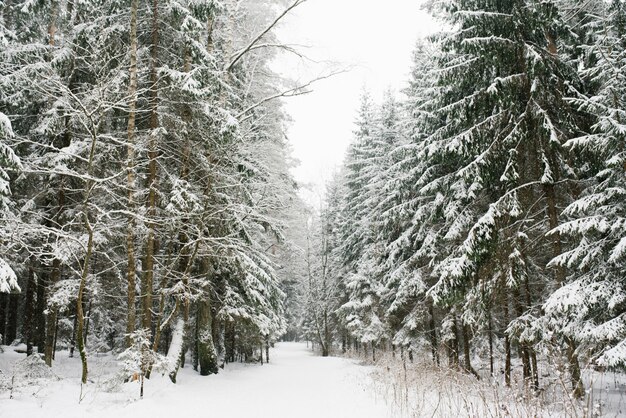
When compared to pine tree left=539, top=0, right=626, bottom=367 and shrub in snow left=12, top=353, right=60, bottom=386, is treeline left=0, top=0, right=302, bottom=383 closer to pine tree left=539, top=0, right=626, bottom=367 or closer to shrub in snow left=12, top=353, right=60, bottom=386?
shrub in snow left=12, top=353, right=60, bottom=386

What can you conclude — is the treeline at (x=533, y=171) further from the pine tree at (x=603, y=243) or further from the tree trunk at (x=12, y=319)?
the tree trunk at (x=12, y=319)

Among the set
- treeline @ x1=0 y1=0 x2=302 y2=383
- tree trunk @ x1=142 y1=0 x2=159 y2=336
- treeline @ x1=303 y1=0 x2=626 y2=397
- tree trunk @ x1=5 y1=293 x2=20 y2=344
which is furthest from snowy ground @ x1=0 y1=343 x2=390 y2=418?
tree trunk @ x1=5 y1=293 x2=20 y2=344

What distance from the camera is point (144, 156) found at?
11680 millimetres

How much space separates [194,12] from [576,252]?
434 inches

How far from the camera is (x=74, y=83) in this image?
1288cm

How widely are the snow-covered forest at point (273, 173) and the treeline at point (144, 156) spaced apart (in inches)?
3.9

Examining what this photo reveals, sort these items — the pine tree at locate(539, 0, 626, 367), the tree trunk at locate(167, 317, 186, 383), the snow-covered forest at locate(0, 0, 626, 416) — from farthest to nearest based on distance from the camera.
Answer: the tree trunk at locate(167, 317, 186, 383) < the snow-covered forest at locate(0, 0, 626, 416) < the pine tree at locate(539, 0, 626, 367)

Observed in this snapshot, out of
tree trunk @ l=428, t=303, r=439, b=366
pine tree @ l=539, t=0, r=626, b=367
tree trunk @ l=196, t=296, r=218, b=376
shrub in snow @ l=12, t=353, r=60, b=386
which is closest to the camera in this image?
pine tree @ l=539, t=0, r=626, b=367

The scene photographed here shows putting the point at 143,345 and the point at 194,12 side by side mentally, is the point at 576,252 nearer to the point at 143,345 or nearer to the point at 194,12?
the point at 143,345

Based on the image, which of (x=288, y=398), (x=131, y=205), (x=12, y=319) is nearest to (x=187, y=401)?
(x=288, y=398)

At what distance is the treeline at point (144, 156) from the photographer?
9484 millimetres

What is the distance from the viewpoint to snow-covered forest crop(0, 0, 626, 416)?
7.20 meters

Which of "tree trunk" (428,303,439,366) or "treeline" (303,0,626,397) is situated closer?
"treeline" (303,0,626,397)

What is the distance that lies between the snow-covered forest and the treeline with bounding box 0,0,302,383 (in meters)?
0.10
